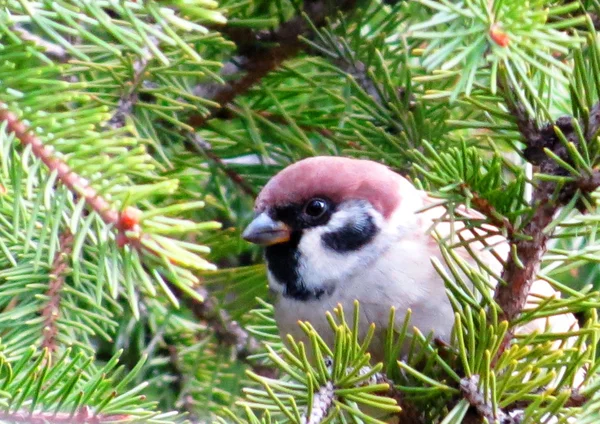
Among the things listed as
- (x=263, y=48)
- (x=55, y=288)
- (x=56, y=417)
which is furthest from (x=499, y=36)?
(x=263, y=48)

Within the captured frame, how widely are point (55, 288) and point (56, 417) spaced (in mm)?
437

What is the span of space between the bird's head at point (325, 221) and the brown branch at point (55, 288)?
1.26 ft

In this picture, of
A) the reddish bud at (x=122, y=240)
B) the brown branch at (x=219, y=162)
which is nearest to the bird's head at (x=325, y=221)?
the brown branch at (x=219, y=162)

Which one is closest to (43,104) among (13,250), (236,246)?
(13,250)

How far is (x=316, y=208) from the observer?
1740mm

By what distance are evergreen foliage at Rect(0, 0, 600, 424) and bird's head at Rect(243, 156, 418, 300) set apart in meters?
0.07

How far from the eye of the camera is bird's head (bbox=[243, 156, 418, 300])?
1699 mm

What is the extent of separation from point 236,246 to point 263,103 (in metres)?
0.30

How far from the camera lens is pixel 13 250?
1444mm

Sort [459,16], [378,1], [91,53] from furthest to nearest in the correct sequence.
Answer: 1. [378,1]
2. [91,53]
3. [459,16]

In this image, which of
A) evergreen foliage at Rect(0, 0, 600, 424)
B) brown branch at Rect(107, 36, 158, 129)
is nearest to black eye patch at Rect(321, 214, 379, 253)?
evergreen foliage at Rect(0, 0, 600, 424)

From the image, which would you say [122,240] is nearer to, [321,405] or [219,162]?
[321,405]

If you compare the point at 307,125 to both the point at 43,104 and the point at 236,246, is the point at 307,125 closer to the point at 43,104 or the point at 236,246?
the point at 236,246

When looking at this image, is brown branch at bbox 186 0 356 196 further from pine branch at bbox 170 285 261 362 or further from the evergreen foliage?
pine branch at bbox 170 285 261 362
